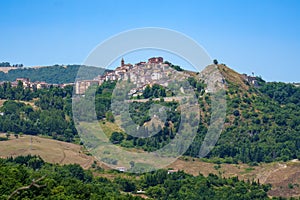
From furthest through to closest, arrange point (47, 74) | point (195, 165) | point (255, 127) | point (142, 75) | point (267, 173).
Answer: point (47, 74) → point (142, 75) → point (255, 127) → point (195, 165) → point (267, 173)

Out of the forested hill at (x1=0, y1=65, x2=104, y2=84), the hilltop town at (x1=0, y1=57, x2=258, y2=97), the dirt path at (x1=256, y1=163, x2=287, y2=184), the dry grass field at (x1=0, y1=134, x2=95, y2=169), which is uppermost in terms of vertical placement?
the forested hill at (x1=0, y1=65, x2=104, y2=84)

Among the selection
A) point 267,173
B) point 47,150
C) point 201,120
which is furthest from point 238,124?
point 47,150

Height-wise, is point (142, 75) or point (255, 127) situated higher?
point (142, 75)

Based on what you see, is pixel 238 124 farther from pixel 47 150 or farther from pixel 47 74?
pixel 47 74

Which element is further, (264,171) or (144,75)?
(144,75)

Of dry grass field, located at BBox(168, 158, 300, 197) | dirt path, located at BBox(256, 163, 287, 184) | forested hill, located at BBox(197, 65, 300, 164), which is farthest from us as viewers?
forested hill, located at BBox(197, 65, 300, 164)

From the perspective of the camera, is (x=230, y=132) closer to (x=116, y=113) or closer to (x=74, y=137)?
Answer: (x=116, y=113)

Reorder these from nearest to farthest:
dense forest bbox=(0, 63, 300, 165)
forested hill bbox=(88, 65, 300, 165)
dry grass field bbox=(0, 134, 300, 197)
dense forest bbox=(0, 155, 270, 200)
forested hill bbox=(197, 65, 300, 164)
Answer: dense forest bbox=(0, 155, 270, 200), dry grass field bbox=(0, 134, 300, 197), forested hill bbox=(197, 65, 300, 164), forested hill bbox=(88, 65, 300, 165), dense forest bbox=(0, 63, 300, 165)

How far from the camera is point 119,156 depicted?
223ft

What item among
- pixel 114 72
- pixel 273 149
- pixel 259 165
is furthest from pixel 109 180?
pixel 114 72

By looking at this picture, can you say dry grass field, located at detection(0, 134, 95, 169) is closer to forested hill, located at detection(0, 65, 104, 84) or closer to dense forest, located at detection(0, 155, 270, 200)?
dense forest, located at detection(0, 155, 270, 200)

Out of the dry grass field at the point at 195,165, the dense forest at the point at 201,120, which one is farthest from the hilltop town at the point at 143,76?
the dry grass field at the point at 195,165

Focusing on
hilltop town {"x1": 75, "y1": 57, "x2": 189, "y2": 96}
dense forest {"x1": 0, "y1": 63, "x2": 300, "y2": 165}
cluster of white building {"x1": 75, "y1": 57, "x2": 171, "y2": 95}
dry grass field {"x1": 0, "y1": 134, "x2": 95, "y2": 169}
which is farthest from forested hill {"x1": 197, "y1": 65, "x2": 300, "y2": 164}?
dry grass field {"x1": 0, "y1": 134, "x2": 95, "y2": 169}

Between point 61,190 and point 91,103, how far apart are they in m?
53.1
